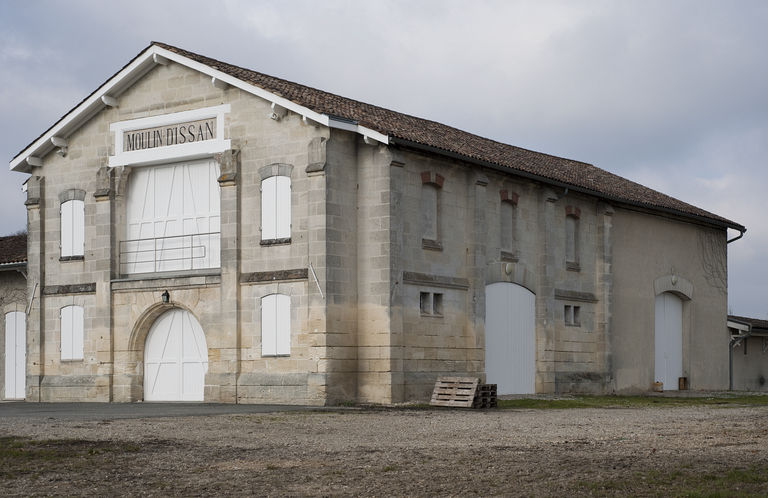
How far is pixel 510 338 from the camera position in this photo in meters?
29.0

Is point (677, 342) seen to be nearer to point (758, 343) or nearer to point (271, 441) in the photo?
point (758, 343)

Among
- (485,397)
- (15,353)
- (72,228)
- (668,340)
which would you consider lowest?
(485,397)

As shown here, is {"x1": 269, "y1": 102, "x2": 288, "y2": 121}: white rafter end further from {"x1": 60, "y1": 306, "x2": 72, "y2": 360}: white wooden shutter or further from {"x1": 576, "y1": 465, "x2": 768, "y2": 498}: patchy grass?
{"x1": 576, "y1": 465, "x2": 768, "y2": 498}: patchy grass

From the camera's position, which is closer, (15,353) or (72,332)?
(72,332)

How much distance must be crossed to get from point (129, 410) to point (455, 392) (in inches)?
268

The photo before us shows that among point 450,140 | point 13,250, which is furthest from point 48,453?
point 13,250

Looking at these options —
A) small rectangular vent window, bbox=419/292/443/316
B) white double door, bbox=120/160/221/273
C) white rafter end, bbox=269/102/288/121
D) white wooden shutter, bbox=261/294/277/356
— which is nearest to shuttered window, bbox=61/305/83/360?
white double door, bbox=120/160/221/273

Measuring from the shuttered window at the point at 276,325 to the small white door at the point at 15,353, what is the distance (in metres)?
10.2

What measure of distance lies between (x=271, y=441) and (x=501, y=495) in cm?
569

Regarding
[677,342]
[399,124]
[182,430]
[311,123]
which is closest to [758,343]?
[677,342]

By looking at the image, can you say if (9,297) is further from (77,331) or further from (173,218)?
(173,218)

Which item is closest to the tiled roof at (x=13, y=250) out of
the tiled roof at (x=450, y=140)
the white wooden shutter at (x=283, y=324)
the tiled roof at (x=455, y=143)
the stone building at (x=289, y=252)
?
the stone building at (x=289, y=252)

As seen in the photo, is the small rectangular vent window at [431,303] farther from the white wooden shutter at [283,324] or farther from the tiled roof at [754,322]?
the tiled roof at [754,322]

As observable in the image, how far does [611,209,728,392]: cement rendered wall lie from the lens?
33812 mm
